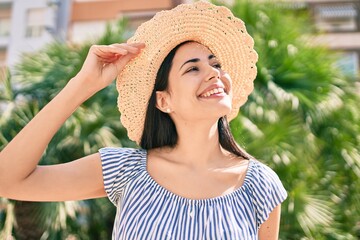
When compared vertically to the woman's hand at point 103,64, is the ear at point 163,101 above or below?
below

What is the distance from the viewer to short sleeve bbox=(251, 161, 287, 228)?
62.1 inches

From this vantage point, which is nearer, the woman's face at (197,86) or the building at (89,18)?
the woman's face at (197,86)

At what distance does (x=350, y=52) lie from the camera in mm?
17312

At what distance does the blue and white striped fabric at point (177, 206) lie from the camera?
147cm

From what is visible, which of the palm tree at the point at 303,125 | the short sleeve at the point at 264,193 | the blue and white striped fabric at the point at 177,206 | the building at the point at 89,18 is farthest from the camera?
the building at the point at 89,18

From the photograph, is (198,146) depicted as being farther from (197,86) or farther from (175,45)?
(175,45)

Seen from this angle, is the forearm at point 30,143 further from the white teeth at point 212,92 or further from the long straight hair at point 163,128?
the white teeth at point 212,92

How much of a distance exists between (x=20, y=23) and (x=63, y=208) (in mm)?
18209

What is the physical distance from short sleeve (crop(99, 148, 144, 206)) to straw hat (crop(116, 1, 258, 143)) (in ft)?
0.72

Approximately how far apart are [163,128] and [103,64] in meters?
0.32

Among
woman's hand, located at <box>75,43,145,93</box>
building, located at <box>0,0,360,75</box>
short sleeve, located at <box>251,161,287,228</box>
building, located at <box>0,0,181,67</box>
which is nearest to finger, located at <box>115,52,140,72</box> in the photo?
woman's hand, located at <box>75,43,145,93</box>

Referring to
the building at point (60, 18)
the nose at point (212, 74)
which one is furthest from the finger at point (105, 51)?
the building at point (60, 18)

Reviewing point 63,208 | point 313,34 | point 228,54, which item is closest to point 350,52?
point 313,34

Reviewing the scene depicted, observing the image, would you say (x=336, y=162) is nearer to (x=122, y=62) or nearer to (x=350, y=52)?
(x=122, y=62)
